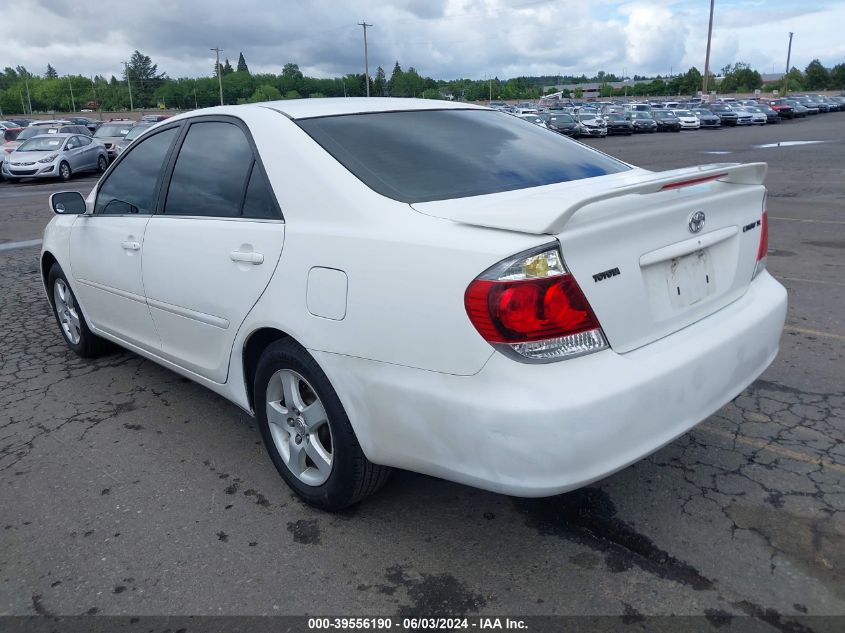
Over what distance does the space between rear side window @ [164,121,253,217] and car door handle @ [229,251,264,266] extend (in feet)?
0.74

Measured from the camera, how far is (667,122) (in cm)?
4297

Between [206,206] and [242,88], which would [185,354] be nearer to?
[206,206]

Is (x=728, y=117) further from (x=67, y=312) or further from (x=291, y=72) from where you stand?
(x=291, y=72)

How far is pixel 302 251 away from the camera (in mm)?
2758

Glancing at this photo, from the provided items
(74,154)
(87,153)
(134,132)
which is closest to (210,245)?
(74,154)

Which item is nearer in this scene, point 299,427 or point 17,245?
point 299,427

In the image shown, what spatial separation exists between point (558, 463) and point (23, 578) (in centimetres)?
205

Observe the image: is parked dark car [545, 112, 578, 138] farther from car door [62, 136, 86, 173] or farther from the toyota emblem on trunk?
the toyota emblem on trunk

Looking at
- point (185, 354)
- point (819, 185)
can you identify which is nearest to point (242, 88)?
point (819, 185)

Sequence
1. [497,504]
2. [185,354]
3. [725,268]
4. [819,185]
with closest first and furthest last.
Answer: [725,268]
[497,504]
[185,354]
[819,185]

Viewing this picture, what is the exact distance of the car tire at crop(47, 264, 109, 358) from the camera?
4.96m

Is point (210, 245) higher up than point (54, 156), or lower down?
higher up

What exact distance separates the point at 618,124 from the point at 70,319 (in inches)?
1561

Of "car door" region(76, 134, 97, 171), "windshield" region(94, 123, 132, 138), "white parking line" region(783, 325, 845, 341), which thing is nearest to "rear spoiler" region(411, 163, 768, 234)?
"white parking line" region(783, 325, 845, 341)
